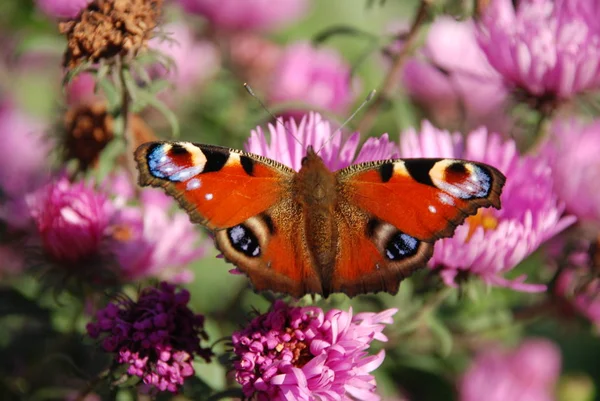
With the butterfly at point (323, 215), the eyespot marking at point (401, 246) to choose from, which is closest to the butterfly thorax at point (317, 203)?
the butterfly at point (323, 215)

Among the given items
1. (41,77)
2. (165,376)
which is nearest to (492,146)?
(165,376)

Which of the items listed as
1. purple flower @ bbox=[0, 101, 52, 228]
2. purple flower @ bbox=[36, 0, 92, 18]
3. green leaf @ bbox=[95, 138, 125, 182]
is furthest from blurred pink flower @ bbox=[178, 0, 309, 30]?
green leaf @ bbox=[95, 138, 125, 182]

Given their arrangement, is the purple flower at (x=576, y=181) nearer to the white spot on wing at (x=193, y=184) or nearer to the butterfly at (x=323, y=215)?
the butterfly at (x=323, y=215)

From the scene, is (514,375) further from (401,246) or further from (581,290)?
(401,246)

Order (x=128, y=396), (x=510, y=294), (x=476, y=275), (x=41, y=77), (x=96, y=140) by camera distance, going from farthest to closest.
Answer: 1. (x=41, y=77)
2. (x=510, y=294)
3. (x=96, y=140)
4. (x=128, y=396)
5. (x=476, y=275)

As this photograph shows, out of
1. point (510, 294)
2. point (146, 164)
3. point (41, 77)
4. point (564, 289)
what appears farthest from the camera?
point (41, 77)

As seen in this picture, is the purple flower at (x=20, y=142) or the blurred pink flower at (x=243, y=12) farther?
the blurred pink flower at (x=243, y=12)

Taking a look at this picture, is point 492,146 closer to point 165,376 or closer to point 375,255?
point 375,255
